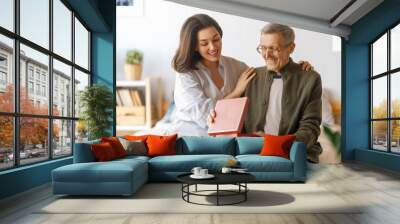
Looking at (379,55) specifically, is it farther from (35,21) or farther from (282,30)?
(35,21)

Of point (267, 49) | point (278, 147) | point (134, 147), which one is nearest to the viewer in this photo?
point (278, 147)

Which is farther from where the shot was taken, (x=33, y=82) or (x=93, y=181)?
(x=33, y=82)

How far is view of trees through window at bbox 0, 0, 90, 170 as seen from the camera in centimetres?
504

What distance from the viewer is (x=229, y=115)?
8031 mm

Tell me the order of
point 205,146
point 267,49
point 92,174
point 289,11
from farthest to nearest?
point 267,49 → point 289,11 → point 205,146 → point 92,174

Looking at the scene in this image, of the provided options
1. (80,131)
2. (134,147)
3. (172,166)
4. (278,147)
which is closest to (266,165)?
(278,147)

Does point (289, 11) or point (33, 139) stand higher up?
point (289, 11)

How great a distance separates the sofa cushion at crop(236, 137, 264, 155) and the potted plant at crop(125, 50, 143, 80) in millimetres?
2594

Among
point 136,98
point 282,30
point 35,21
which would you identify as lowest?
point 136,98

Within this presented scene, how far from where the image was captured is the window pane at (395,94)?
7.79 m

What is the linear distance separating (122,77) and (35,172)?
3.23 metres

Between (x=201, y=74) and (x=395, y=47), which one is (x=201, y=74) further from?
(x=395, y=47)

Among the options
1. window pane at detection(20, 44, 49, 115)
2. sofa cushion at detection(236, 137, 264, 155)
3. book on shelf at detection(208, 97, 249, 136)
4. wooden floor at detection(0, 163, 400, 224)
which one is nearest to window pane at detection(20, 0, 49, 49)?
window pane at detection(20, 44, 49, 115)

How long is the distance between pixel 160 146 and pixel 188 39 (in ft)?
8.14
